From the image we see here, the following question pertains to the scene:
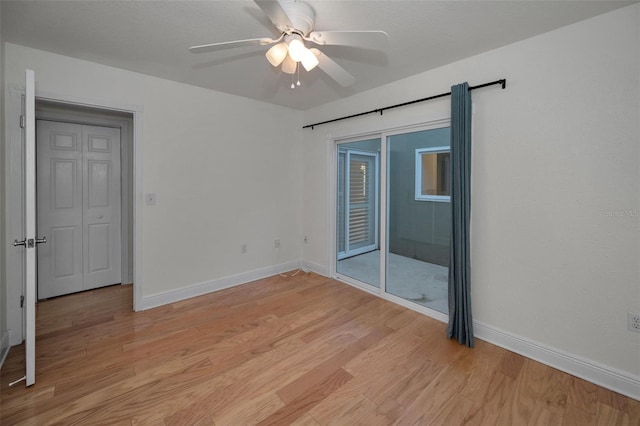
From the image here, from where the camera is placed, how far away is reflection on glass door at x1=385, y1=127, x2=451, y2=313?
113 inches

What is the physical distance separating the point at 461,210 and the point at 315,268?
2390 mm

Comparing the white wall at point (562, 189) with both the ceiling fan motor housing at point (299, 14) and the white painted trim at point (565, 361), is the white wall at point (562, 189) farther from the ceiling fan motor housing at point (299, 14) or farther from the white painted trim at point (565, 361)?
the ceiling fan motor housing at point (299, 14)

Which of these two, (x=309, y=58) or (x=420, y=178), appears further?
(x=420, y=178)

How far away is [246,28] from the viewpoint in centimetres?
201

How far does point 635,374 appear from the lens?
177 cm

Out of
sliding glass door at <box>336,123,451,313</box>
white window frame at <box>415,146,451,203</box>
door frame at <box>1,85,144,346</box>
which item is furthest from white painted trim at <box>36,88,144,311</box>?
white window frame at <box>415,146,451,203</box>

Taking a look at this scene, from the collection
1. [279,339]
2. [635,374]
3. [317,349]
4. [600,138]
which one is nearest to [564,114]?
[600,138]

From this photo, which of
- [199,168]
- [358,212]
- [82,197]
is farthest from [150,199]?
[358,212]

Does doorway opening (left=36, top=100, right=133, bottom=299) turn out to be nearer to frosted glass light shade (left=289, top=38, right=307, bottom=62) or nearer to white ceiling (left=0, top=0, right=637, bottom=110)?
white ceiling (left=0, top=0, right=637, bottom=110)

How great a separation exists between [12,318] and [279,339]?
7.59 feet

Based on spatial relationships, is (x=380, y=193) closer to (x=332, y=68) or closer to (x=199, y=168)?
(x=332, y=68)

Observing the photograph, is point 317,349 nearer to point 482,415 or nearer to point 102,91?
point 482,415

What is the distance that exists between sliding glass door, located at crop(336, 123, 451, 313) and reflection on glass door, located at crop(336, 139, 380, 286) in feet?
0.04

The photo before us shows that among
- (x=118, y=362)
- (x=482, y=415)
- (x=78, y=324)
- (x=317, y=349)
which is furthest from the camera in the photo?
(x=78, y=324)
